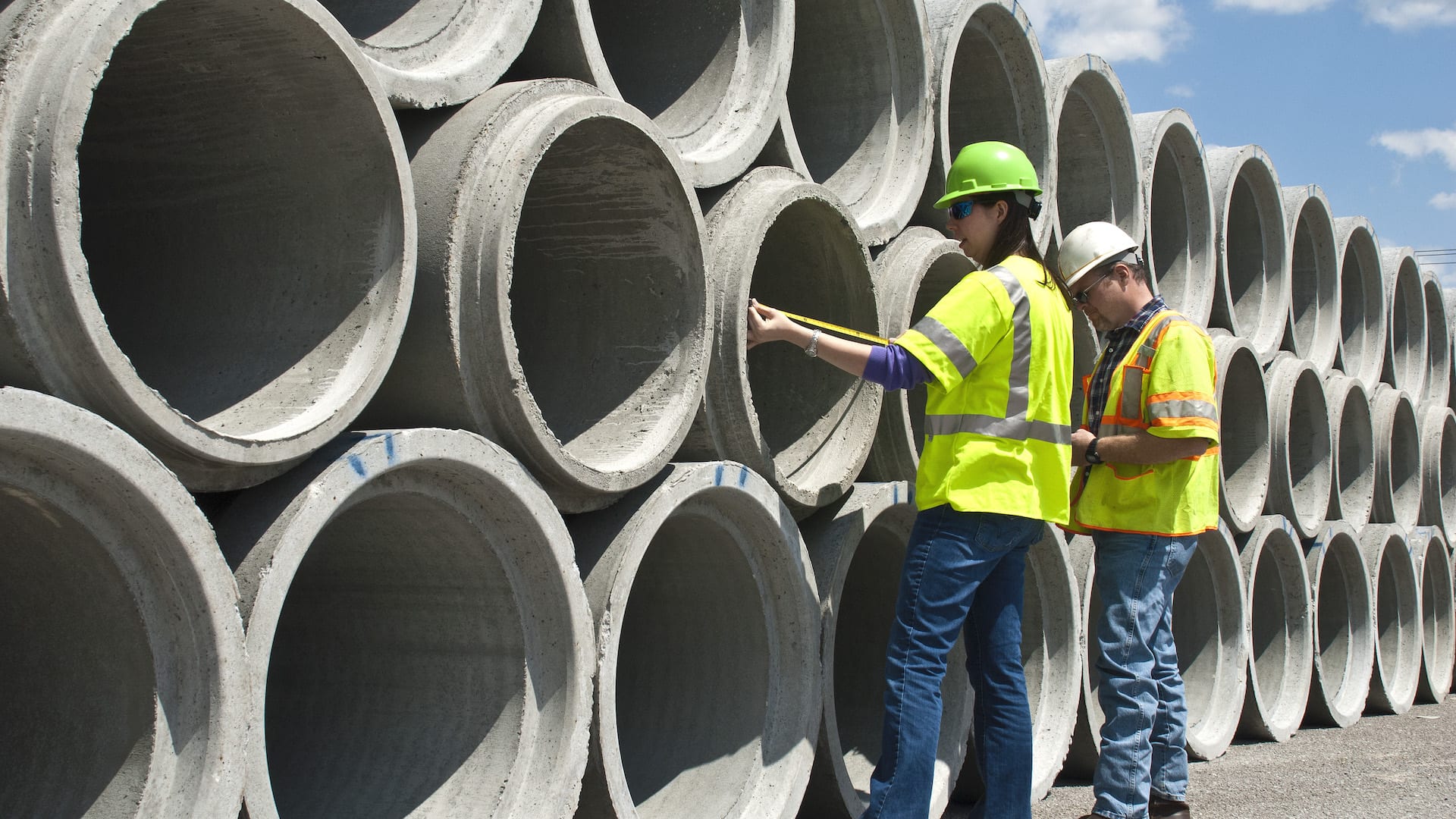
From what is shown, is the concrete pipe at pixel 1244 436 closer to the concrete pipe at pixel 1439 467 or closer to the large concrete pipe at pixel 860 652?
the large concrete pipe at pixel 860 652

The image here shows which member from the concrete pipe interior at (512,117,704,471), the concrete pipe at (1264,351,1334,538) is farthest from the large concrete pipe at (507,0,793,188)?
the concrete pipe at (1264,351,1334,538)

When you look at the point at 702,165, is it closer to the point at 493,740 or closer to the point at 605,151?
the point at 605,151

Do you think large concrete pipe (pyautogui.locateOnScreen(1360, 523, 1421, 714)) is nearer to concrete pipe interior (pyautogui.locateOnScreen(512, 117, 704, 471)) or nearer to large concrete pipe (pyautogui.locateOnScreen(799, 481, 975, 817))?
large concrete pipe (pyautogui.locateOnScreen(799, 481, 975, 817))

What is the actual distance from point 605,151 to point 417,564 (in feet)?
3.50

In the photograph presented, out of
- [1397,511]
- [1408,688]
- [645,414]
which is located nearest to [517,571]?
[645,414]

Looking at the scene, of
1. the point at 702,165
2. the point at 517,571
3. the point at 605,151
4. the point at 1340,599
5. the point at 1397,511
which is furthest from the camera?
the point at 1397,511

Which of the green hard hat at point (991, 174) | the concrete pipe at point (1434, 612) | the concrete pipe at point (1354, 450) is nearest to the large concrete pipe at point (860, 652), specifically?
the green hard hat at point (991, 174)

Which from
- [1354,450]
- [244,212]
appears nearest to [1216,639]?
[1354,450]

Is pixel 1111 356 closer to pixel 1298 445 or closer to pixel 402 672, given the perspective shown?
pixel 402 672

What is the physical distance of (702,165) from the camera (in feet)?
11.7

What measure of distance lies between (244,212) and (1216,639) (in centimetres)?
489

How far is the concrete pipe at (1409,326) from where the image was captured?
30.3 feet

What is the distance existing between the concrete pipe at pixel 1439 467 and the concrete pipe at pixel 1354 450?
107cm

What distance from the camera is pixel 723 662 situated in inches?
150
